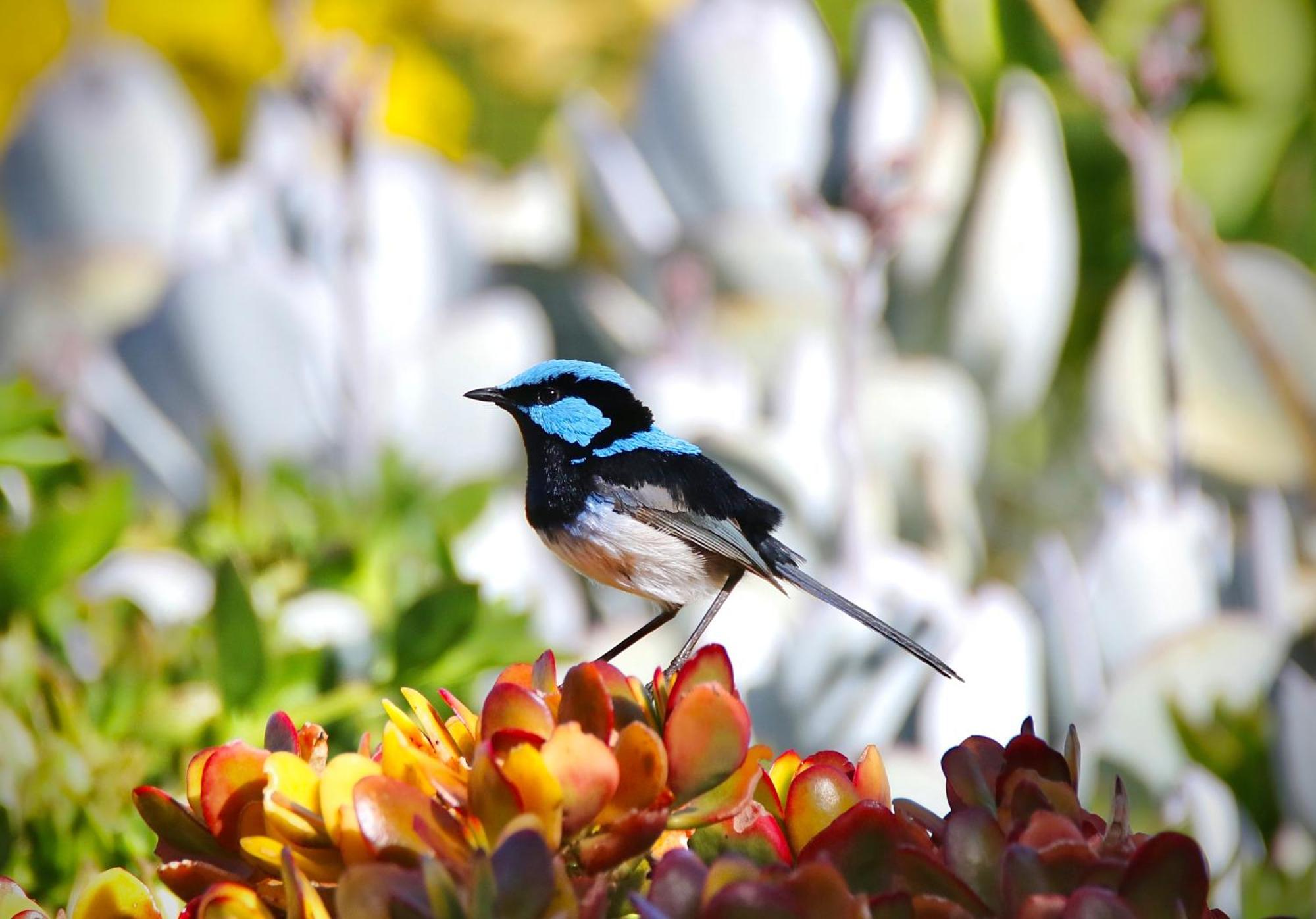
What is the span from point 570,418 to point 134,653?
0.61 m

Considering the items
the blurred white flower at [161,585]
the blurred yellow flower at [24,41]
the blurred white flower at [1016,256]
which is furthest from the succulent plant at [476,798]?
the blurred yellow flower at [24,41]

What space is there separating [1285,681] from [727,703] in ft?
3.03

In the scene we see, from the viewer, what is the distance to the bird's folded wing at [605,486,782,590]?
922 millimetres

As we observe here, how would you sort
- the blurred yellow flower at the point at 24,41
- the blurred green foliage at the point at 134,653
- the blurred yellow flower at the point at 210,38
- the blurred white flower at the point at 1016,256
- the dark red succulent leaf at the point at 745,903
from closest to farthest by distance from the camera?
the dark red succulent leaf at the point at 745,903 → the blurred green foliage at the point at 134,653 → the blurred white flower at the point at 1016,256 → the blurred yellow flower at the point at 24,41 → the blurred yellow flower at the point at 210,38

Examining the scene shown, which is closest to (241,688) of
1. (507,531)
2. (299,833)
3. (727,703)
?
(299,833)

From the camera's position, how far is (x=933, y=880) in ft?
2.19

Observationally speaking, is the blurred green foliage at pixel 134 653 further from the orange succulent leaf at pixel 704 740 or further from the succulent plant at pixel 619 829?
the orange succulent leaf at pixel 704 740

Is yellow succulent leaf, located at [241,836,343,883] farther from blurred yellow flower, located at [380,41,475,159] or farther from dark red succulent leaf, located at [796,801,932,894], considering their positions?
blurred yellow flower, located at [380,41,475,159]

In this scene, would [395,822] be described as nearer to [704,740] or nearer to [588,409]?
[704,740]

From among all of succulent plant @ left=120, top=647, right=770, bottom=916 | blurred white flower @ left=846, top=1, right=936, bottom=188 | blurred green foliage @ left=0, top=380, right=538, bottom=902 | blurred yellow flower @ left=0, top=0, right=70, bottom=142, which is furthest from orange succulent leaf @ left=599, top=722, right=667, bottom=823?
blurred yellow flower @ left=0, top=0, right=70, bottom=142

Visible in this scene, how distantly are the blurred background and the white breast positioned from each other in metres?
0.27

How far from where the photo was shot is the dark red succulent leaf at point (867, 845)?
0.68 metres

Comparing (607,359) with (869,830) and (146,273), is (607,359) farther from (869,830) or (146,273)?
(869,830)

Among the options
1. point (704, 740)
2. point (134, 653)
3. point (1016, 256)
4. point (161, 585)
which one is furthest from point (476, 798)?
point (1016, 256)
